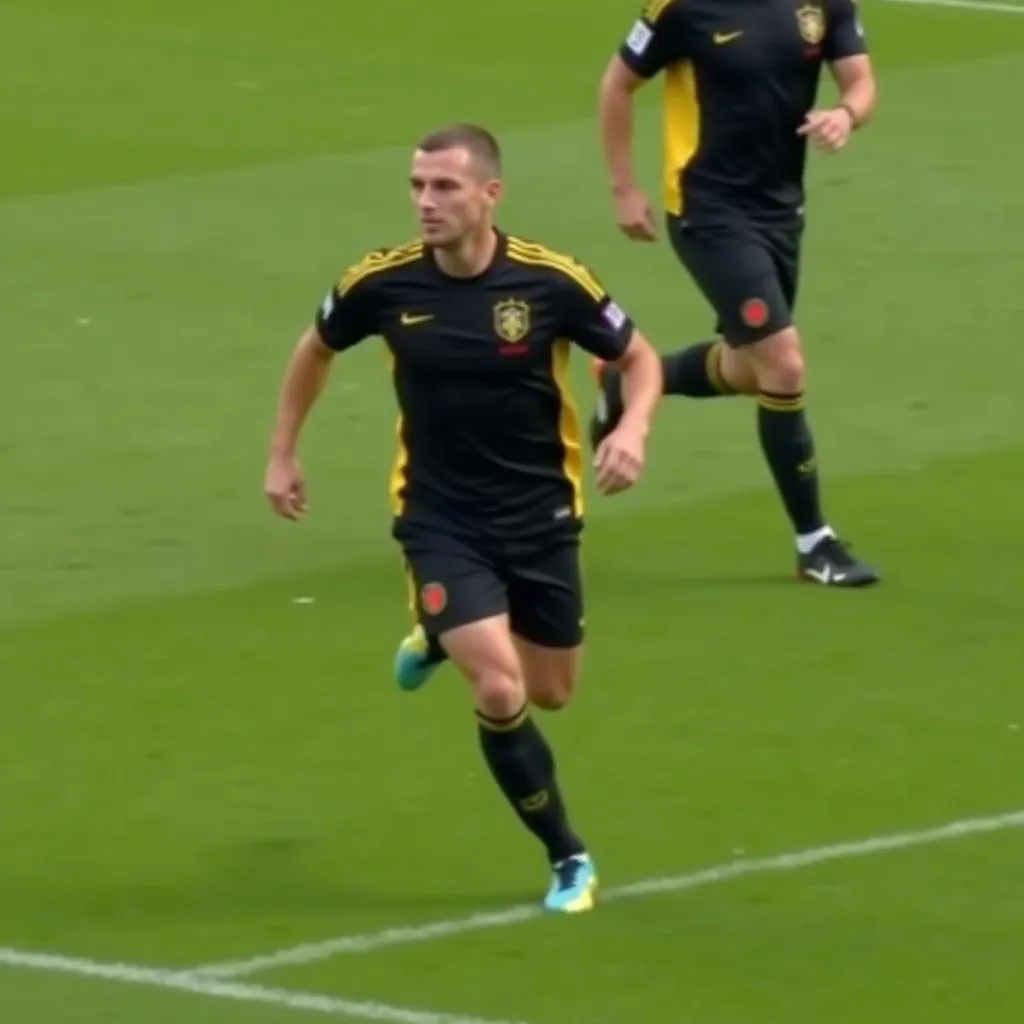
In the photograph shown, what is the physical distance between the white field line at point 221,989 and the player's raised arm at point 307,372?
1.42m

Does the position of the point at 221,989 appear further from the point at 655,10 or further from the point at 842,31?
the point at 842,31

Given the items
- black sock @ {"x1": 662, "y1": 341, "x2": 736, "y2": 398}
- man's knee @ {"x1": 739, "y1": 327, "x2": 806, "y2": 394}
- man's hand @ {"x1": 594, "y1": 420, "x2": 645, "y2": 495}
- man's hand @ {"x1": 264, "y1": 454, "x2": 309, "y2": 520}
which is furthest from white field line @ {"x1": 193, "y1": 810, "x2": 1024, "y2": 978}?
black sock @ {"x1": 662, "y1": 341, "x2": 736, "y2": 398}

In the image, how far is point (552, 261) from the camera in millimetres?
10211

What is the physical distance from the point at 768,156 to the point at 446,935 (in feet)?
14.9

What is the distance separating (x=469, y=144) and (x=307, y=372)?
91 centimetres

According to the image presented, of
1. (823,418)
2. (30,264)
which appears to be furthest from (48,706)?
(30,264)

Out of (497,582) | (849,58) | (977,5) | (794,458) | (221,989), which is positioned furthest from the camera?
(977,5)

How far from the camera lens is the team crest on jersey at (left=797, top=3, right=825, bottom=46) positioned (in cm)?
1351

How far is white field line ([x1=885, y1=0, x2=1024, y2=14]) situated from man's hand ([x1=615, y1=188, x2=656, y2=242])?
11.8m

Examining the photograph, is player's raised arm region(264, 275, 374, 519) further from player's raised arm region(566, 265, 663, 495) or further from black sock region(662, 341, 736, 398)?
black sock region(662, 341, 736, 398)

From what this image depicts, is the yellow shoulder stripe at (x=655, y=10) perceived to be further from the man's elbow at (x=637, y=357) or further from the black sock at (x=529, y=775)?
the black sock at (x=529, y=775)

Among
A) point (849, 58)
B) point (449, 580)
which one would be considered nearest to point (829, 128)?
point (849, 58)

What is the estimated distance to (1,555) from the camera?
13.8 meters

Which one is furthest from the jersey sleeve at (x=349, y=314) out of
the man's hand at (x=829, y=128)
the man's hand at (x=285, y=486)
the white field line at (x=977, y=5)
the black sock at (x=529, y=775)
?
the white field line at (x=977, y=5)
